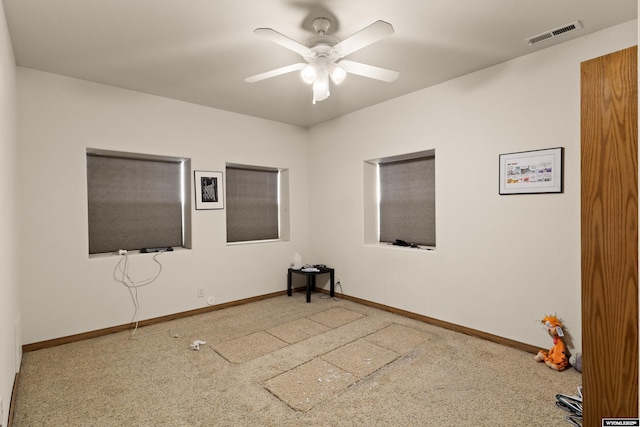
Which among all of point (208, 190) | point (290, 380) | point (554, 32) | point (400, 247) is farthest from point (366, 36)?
point (208, 190)

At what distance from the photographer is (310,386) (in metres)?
2.39

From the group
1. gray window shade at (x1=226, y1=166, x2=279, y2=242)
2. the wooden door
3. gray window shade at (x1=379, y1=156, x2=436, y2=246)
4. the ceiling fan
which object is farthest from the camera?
gray window shade at (x1=226, y1=166, x2=279, y2=242)

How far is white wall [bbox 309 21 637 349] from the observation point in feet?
8.84

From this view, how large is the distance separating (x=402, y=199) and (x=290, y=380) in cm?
267

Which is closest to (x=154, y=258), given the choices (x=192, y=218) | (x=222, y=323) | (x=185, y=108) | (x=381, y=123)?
(x=192, y=218)

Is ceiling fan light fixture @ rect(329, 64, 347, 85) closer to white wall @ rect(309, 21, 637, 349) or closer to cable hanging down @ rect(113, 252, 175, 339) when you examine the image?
white wall @ rect(309, 21, 637, 349)

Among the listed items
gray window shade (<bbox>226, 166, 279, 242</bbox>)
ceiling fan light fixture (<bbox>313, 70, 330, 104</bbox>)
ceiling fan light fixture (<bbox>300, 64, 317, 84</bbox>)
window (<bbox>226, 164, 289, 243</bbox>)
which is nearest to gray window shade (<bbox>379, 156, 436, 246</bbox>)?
window (<bbox>226, 164, 289, 243</bbox>)

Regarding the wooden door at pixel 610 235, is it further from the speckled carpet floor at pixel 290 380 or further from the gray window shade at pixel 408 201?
the gray window shade at pixel 408 201

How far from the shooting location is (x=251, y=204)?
490 centimetres

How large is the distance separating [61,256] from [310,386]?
268cm

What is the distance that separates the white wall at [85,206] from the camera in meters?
3.08

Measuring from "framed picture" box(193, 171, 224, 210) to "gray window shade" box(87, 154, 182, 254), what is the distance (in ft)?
1.08

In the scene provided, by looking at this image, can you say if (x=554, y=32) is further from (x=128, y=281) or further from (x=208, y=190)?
(x=128, y=281)

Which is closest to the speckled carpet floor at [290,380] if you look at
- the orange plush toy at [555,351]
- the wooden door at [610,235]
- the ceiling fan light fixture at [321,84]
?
the orange plush toy at [555,351]
